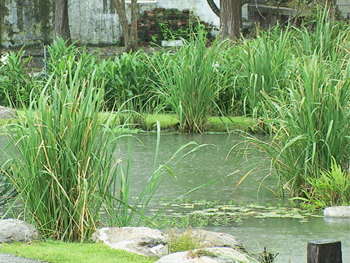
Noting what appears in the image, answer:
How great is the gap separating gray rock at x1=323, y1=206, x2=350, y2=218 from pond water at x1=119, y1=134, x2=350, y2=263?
109mm

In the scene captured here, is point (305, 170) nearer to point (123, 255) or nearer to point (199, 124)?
point (123, 255)

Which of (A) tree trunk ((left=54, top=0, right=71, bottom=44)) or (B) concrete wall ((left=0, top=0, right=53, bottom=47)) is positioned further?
(B) concrete wall ((left=0, top=0, right=53, bottom=47))

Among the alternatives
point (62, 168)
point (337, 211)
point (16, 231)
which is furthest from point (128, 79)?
point (16, 231)

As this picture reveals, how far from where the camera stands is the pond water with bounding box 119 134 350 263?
4.87 m

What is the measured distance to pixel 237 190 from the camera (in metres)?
6.65

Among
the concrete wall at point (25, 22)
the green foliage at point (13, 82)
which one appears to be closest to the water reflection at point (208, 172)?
the green foliage at point (13, 82)

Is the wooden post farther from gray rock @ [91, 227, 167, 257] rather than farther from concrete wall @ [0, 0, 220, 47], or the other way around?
concrete wall @ [0, 0, 220, 47]

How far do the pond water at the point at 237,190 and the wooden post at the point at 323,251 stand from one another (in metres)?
0.85

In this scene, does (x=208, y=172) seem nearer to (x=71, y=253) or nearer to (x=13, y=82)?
(x=71, y=253)

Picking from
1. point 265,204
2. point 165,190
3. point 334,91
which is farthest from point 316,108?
point 165,190

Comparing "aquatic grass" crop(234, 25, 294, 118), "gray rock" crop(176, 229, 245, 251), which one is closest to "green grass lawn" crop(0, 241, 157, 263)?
"gray rock" crop(176, 229, 245, 251)

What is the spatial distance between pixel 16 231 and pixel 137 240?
0.70m

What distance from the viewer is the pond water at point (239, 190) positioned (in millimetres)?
4871

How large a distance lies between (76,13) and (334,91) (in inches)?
747
